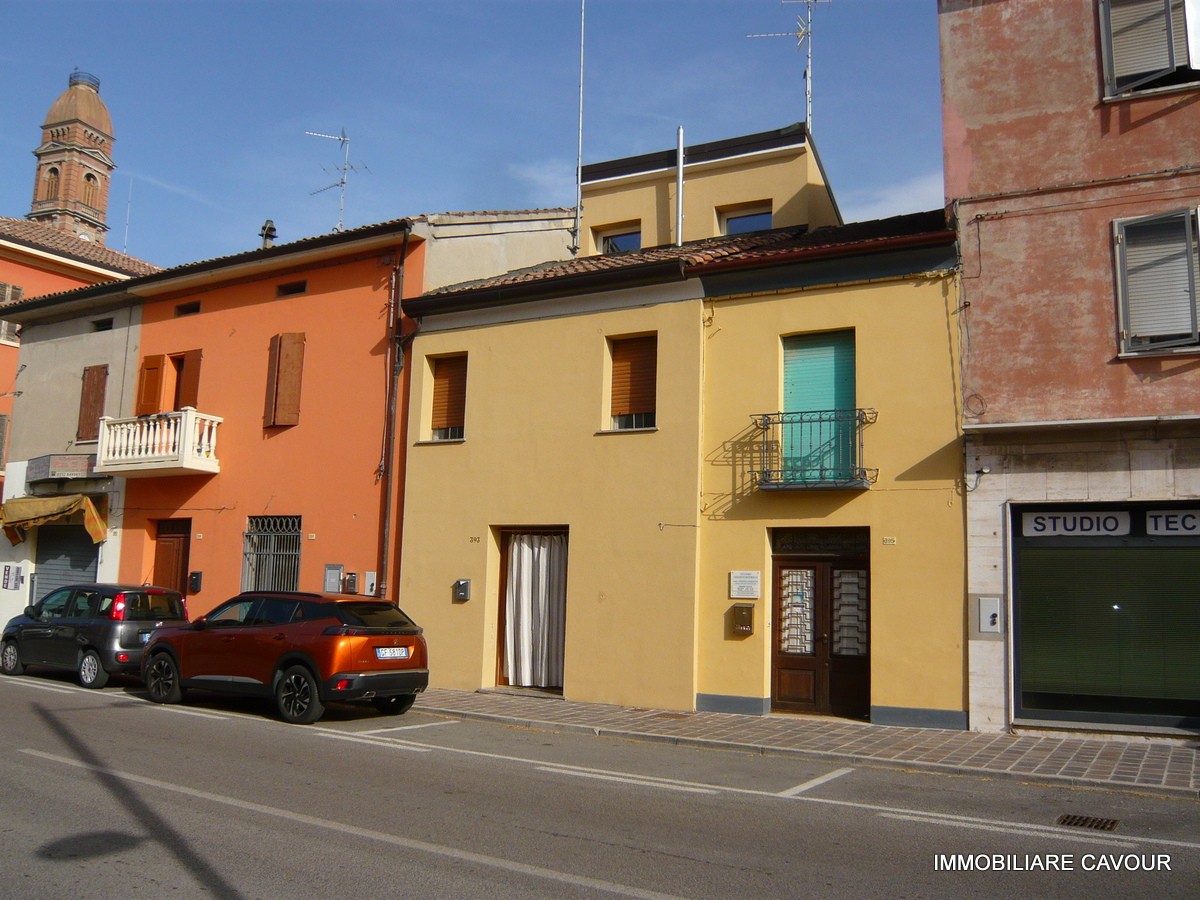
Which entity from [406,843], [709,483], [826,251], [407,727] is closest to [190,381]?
[407,727]

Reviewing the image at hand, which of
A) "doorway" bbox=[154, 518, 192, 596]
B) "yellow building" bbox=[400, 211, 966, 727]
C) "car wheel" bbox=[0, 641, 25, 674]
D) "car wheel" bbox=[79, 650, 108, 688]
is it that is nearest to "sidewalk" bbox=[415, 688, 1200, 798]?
"yellow building" bbox=[400, 211, 966, 727]

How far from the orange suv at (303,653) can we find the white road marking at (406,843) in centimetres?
342

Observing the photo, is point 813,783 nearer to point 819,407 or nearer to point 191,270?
point 819,407

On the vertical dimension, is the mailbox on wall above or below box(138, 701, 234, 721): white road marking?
above

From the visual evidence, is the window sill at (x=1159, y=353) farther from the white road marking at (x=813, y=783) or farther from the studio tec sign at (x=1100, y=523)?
the white road marking at (x=813, y=783)

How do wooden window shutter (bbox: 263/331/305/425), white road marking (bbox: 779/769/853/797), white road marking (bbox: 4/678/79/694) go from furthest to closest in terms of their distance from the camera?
wooden window shutter (bbox: 263/331/305/425)
white road marking (bbox: 4/678/79/694)
white road marking (bbox: 779/769/853/797)

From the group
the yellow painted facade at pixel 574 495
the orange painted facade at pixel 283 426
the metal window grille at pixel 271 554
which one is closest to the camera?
the yellow painted facade at pixel 574 495

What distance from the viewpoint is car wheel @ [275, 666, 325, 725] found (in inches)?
473

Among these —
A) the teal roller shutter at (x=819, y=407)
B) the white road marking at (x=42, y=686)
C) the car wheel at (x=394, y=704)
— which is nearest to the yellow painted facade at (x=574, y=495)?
the teal roller shutter at (x=819, y=407)

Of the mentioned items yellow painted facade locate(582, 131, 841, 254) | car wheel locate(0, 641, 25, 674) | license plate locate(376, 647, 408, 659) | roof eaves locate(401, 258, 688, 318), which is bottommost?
car wheel locate(0, 641, 25, 674)

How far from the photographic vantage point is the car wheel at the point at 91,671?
15086mm

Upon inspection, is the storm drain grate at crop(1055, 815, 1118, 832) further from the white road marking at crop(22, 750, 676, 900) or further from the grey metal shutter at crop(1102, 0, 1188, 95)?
the grey metal shutter at crop(1102, 0, 1188, 95)

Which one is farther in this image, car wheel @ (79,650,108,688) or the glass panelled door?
car wheel @ (79,650,108,688)

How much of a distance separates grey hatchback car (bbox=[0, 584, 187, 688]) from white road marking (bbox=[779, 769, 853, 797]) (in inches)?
417
